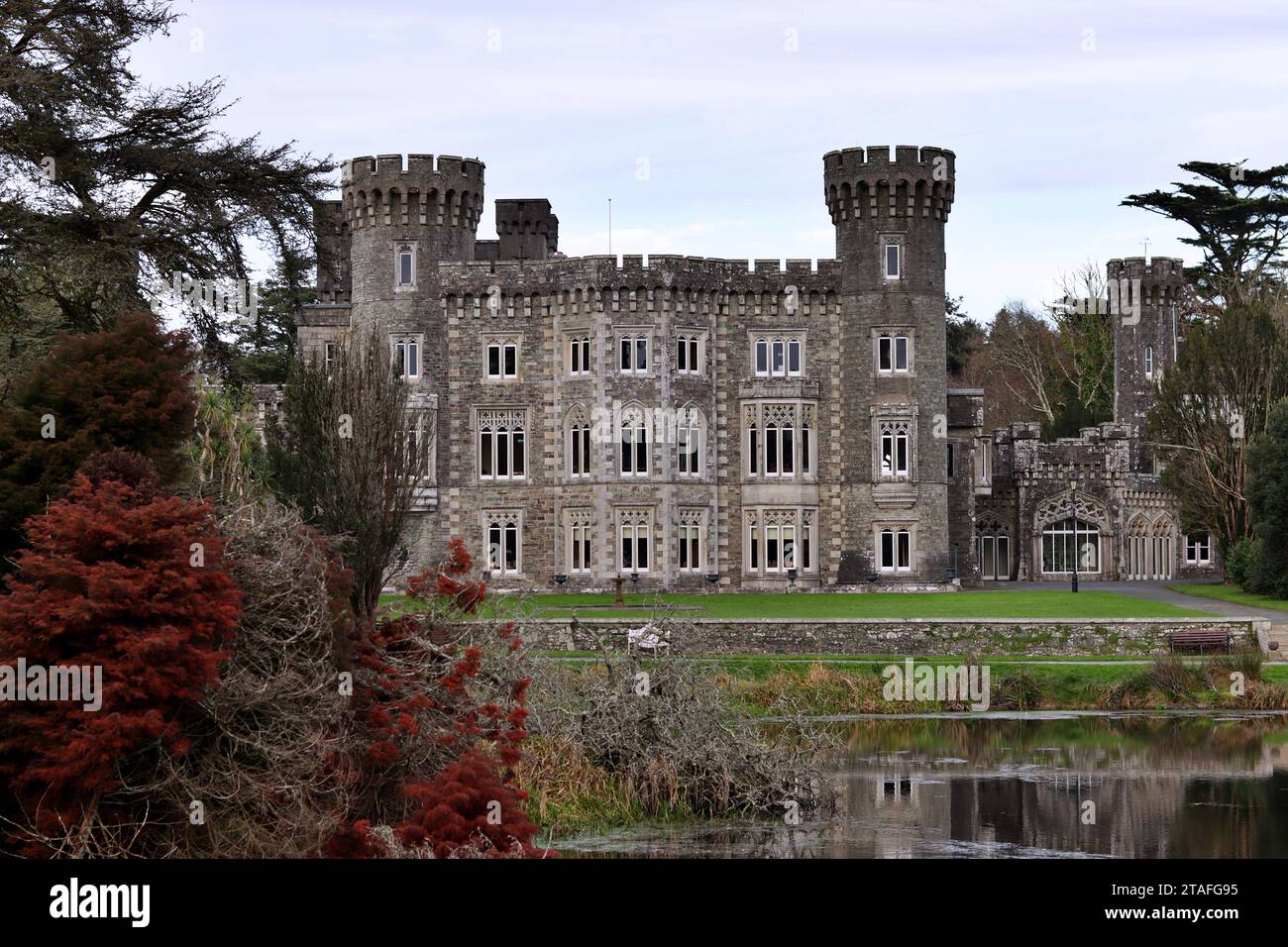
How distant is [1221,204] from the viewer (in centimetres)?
6956

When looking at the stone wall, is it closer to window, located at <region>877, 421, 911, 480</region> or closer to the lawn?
the lawn

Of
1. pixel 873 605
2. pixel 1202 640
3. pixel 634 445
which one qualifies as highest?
pixel 634 445

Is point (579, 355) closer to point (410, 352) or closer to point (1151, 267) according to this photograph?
point (410, 352)

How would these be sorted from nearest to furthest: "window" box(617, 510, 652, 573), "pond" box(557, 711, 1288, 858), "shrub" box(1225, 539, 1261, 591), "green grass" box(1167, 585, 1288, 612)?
"pond" box(557, 711, 1288, 858) < "green grass" box(1167, 585, 1288, 612) < "shrub" box(1225, 539, 1261, 591) < "window" box(617, 510, 652, 573)

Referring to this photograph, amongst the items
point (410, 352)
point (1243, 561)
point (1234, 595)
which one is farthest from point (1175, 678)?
point (410, 352)

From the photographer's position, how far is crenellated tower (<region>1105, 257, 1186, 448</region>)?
214 ft

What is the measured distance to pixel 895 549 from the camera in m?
50.1

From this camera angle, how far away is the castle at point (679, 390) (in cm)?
4984

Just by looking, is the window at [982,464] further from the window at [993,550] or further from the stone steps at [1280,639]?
the stone steps at [1280,639]

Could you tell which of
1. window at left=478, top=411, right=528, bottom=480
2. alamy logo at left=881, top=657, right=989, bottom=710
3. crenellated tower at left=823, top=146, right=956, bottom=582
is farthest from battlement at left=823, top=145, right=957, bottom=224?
alamy logo at left=881, top=657, right=989, bottom=710

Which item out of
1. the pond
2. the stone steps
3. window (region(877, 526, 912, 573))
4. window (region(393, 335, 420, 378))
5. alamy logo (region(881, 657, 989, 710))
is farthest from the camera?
window (region(393, 335, 420, 378))

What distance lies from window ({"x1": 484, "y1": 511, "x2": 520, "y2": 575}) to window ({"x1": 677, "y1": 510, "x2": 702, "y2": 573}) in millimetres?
4563

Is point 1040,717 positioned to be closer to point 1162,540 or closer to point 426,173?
point 426,173

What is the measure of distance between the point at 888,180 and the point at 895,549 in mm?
10005
